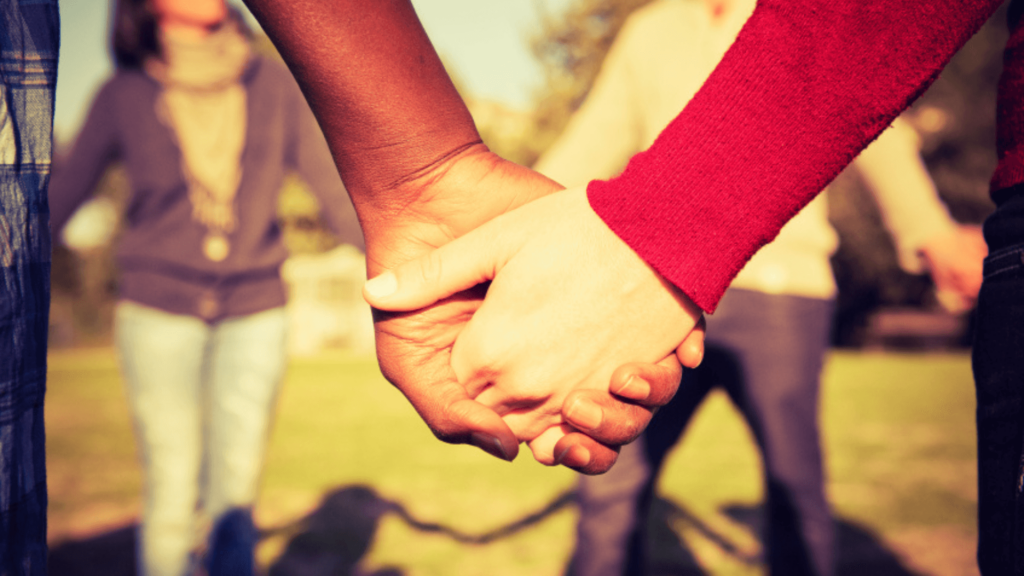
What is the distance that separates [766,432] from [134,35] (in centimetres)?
282

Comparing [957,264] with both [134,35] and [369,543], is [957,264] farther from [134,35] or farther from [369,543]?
[369,543]

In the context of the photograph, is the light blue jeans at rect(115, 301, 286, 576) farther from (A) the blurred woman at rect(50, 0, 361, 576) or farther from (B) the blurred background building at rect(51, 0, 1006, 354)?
(B) the blurred background building at rect(51, 0, 1006, 354)

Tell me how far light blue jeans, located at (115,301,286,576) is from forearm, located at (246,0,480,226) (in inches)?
61.0

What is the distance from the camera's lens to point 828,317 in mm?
2180

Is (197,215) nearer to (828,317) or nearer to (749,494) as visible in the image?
(828,317)

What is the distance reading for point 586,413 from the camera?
3.48 ft

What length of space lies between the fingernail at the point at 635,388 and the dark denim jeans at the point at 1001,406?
53 cm

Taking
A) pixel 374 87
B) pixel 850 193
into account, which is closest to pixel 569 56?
pixel 850 193

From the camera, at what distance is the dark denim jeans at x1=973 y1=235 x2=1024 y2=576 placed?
911mm

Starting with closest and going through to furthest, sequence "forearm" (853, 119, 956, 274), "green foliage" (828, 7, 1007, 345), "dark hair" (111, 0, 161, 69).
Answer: "forearm" (853, 119, 956, 274), "dark hair" (111, 0, 161, 69), "green foliage" (828, 7, 1007, 345)

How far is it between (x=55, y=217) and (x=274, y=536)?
2434 millimetres

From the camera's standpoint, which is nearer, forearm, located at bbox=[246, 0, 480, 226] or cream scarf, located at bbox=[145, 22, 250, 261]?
forearm, located at bbox=[246, 0, 480, 226]

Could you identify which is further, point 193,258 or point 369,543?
point 369,543

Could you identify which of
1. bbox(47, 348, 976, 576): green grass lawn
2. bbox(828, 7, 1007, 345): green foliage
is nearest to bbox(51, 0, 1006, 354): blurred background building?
bbox(828, 7, 1007, 345): green foliage
